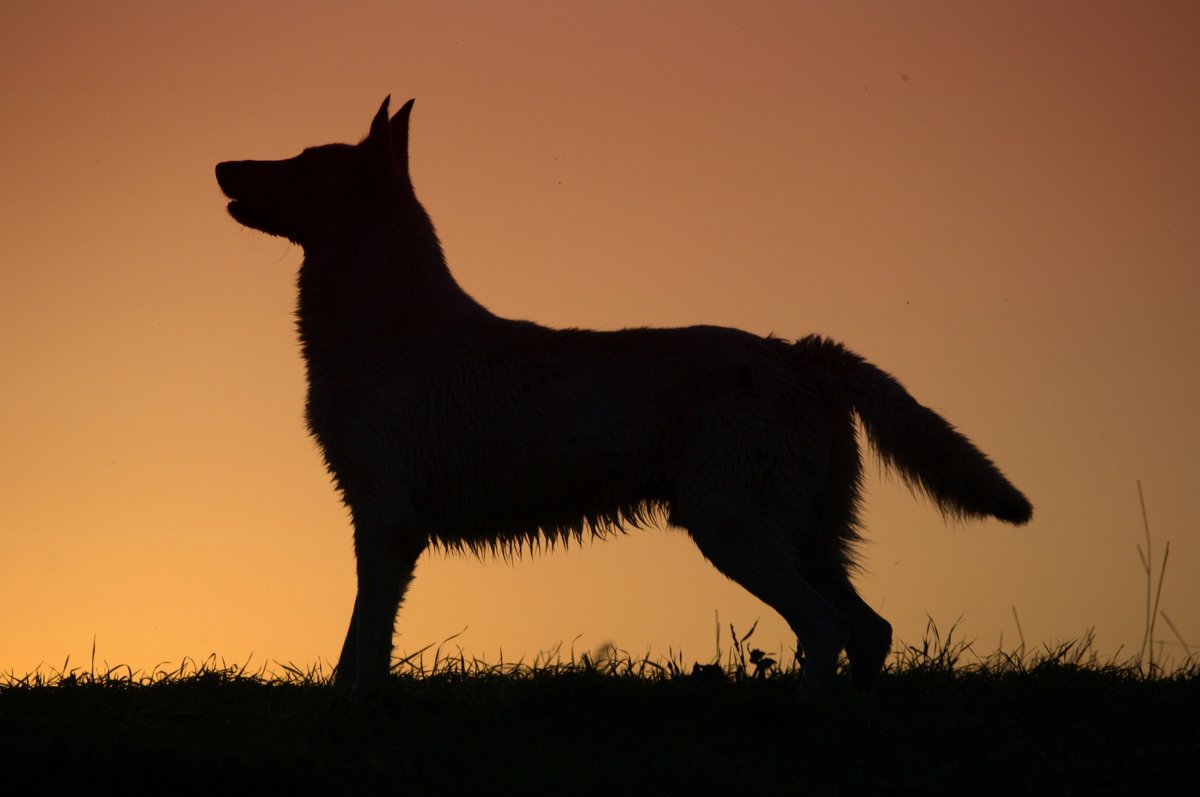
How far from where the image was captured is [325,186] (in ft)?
23.8

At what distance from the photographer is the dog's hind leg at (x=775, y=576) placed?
19.9 feet

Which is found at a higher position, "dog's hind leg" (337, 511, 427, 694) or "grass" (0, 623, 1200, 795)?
"dog's hind leg" (337, 511, 427, 694)

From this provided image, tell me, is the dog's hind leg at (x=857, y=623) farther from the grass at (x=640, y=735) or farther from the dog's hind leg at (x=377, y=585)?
the dog's hind leg at (x=377, y=585)

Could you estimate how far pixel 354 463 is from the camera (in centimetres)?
662

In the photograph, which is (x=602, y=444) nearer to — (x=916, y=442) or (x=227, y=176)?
(x=916, y=442)

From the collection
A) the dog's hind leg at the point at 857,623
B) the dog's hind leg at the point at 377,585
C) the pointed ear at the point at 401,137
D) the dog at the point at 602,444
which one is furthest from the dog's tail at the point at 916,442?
the pointed ear at the point at 401,137

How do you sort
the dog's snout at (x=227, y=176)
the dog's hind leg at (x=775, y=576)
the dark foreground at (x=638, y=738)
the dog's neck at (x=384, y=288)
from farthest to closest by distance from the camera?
the dog's snout at (x=227, y=176) < the dog's neck at (x=384, y=288) < the dog's hind leg at (x=775, y=576) < the dark foreground at (x=638, y=738)

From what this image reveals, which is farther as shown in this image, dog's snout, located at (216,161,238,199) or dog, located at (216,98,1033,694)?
dog's snout, located at (216,161,238,199)

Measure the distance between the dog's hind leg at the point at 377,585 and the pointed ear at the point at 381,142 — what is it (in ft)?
Answer: 6.20

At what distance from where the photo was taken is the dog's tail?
20.5ft

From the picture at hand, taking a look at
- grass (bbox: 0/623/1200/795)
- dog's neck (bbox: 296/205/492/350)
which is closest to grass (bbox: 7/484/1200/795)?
grass (bbox: 0/623/1200/795)

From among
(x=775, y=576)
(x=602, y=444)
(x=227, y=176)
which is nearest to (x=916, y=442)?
(x=775, y=576)

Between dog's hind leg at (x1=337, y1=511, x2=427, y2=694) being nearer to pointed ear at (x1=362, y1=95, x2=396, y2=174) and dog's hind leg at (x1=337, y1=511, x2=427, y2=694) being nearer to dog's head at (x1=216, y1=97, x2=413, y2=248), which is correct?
dog's head at (x1=216, y1=97, x2=413, y2=248)

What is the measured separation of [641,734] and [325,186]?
3518 mm
